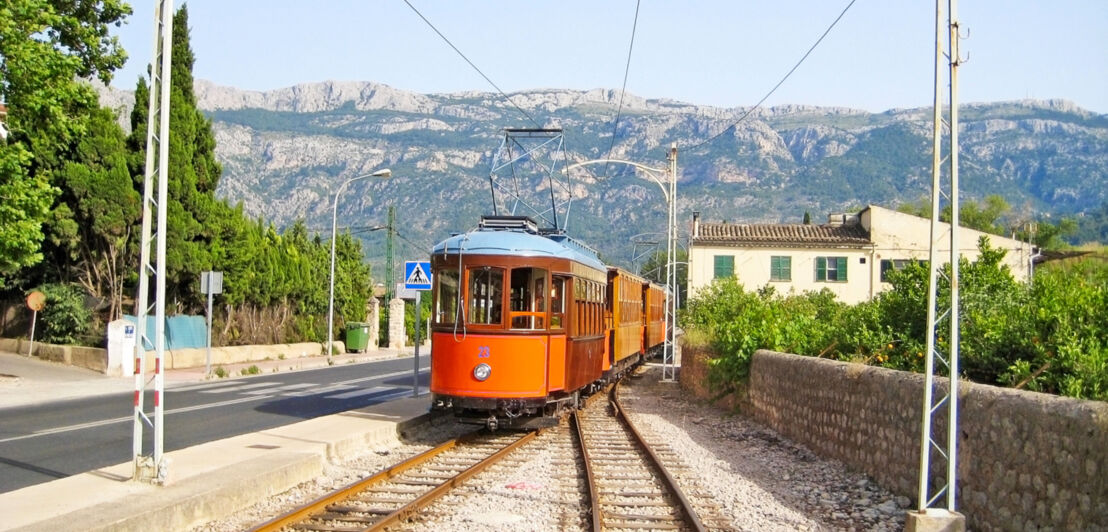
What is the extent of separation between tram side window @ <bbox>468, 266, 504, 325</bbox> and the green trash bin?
34.3 meters

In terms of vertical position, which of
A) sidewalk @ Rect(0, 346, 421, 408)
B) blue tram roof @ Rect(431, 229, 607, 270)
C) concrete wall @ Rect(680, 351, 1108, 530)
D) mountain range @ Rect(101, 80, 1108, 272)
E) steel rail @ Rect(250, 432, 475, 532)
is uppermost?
mountain range @ Rect(101, 80, 1108, 272)

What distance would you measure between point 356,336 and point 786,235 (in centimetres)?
2232

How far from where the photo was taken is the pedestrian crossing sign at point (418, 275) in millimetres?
17995

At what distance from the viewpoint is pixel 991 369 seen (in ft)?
33.3

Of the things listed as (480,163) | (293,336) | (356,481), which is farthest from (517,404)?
(480,163)

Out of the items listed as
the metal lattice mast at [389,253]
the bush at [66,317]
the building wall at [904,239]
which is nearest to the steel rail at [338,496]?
the bush at [66,317]

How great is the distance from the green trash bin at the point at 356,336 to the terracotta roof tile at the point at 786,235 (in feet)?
55.5

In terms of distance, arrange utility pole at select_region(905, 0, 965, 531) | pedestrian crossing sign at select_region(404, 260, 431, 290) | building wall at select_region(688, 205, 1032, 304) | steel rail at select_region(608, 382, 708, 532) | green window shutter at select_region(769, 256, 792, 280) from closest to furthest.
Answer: utility pole at select_region(905, 0, 965, 531), steel rail at select_region(608, 382, 708, 532), pedestrian crossing sign at select_region(404, 260, 431, 290), building wall at select_region(688, 205, 1032, 304), green window shutter at select_region(769, 256, 792, 280)

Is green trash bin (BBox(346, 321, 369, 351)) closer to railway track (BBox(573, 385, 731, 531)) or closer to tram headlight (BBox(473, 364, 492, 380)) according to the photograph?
railway track (BBox(573, 385, 731, 531))

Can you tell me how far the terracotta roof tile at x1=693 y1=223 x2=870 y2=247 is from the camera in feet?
165

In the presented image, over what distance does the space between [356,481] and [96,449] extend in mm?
4475

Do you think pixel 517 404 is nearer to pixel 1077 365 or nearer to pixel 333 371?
pixel 1077 365

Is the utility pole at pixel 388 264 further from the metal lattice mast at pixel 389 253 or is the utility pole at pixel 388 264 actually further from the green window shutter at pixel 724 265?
the green window shutter at pixel 724 265

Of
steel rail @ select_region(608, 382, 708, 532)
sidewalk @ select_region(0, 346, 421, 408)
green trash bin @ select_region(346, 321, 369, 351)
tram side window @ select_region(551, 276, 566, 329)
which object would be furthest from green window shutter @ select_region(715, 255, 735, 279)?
tram side window @ select_region(551, 276, 566, 329)
